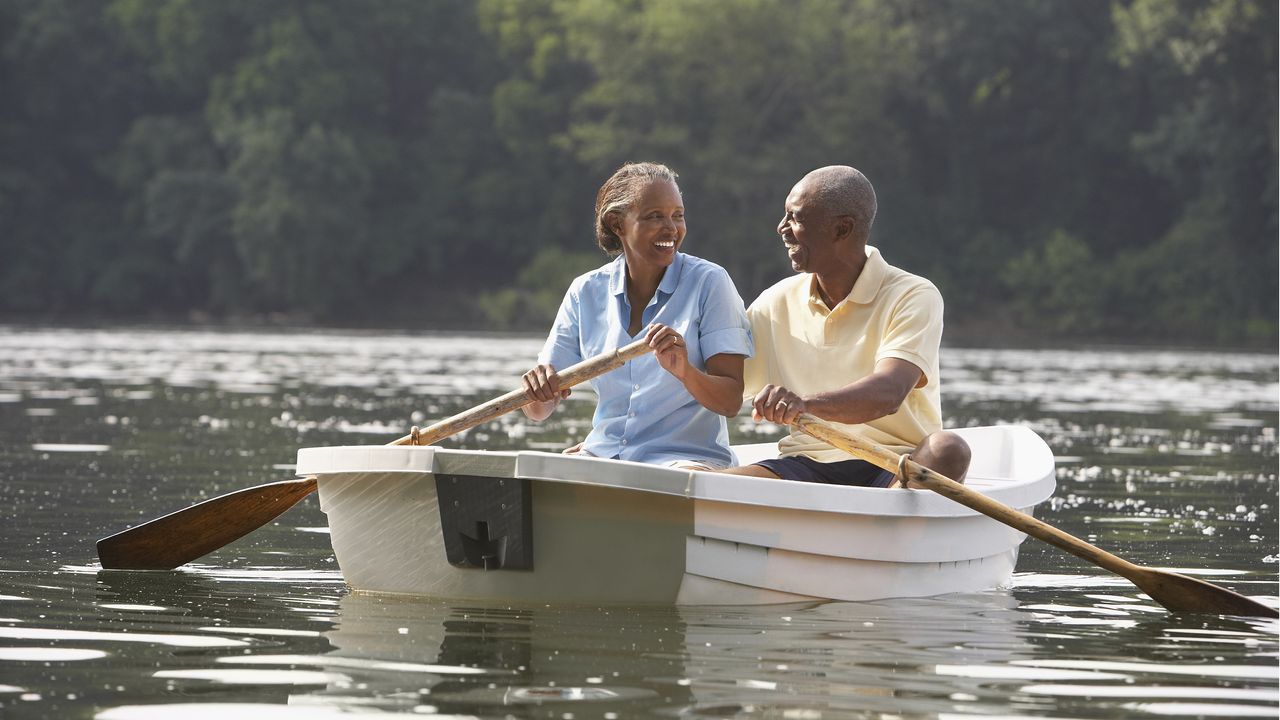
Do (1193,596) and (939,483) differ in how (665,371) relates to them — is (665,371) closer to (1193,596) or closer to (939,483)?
(939,483)

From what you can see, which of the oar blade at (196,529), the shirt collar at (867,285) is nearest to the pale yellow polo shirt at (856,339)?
the shirt collar at (867,285)

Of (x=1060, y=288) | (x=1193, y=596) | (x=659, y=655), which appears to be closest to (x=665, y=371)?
(x=659, y=655)

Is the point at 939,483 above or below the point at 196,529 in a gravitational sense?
above

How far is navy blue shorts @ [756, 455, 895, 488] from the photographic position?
5.77 meters

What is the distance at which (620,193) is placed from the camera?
5.61m

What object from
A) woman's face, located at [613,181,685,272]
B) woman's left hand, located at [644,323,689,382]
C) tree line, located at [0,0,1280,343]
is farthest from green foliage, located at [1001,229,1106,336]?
woman's left hand, located at [644,323,689,382]

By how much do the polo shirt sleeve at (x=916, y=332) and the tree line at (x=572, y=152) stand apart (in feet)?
123

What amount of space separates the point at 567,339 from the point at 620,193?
53 cm

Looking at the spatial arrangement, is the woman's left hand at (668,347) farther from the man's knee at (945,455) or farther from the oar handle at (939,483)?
the man's knee at (945,455)

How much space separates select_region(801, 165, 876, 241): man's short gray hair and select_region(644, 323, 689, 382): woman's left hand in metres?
0.72

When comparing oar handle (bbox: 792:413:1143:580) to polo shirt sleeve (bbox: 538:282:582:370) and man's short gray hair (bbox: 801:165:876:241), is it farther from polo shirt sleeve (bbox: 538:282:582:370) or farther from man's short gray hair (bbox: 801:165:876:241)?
polo shirt sleeve (bbox: 538:282:582:370)

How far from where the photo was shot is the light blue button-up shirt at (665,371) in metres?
5.60

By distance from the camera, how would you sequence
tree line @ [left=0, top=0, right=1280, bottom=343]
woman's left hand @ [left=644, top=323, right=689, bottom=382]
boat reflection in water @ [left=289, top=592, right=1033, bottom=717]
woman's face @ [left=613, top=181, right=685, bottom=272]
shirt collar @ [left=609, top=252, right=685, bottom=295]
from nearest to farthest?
boat reflection in water @ [left=289, top=592, right=1033, bottom=717], woman's left hand @ [left=644, top=323, right=689, bottom=382], woman's face @ [left=613, top=181, right=685, bottom=272], shirt collar @ [left=609, top=252, right=685, bottom=295], tree line @ [left=0, top=0, right=1280, bottom=343]

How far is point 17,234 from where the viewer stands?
48.7 meters
